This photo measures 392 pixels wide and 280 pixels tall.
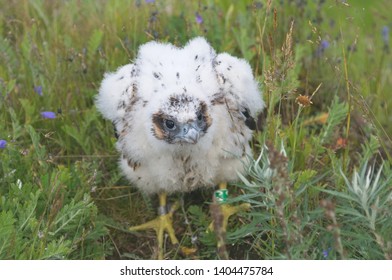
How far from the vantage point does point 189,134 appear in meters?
3.45

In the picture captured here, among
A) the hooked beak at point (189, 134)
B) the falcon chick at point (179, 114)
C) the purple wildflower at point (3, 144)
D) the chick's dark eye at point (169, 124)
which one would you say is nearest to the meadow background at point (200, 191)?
the purple wildflower at point (3, 144)

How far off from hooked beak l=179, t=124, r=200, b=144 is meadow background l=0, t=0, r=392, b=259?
34 centimetres

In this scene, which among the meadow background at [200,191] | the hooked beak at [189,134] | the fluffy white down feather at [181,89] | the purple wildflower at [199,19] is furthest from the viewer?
the purple wildflower at [199,19]

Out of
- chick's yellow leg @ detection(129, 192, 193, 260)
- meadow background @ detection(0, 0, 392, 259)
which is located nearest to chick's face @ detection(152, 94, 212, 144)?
meadow background @ detection(0, 0, 392, 259)

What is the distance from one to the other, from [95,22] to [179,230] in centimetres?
207

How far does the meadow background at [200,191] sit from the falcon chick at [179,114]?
0.58 ft

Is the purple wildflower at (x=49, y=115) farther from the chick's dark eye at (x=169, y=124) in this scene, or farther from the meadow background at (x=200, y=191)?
the chick's dark eye at (x=169, y=124)

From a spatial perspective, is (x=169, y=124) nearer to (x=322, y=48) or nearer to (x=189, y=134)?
(x=189, y=134)

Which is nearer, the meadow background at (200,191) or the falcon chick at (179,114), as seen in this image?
the meadow background at (200,191)

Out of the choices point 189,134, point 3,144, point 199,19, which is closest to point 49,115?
point 3,144

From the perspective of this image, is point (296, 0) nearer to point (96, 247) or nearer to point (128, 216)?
point (128, 216)

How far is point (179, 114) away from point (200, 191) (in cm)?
105

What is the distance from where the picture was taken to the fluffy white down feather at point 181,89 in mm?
3701
